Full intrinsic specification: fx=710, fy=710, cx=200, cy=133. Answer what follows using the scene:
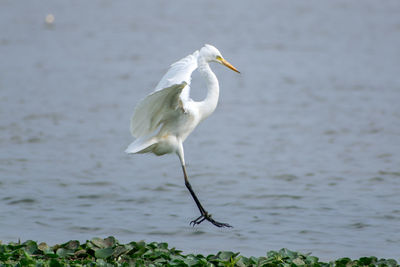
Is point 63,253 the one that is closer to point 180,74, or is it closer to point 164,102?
point 164,102

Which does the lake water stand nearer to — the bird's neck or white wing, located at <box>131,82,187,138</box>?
white wing, located at <box>131,82,187,138</box>

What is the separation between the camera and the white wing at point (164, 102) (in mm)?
5988

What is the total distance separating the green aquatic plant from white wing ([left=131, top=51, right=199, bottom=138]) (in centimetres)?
122

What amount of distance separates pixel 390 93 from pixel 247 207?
6496mm

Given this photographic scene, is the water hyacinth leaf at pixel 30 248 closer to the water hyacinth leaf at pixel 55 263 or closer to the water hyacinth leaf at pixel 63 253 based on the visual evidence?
the water hyacinth leaf at pixel 63 253

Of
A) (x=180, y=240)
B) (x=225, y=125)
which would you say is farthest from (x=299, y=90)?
(x=180, y=240)

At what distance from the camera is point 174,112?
655 centimetres

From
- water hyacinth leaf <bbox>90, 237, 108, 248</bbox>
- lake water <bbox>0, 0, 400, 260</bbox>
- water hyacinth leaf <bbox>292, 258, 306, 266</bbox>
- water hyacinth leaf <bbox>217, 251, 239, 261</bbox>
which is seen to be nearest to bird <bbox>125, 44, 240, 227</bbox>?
lake water <bbox>0, 0, 400, 260</bbox>

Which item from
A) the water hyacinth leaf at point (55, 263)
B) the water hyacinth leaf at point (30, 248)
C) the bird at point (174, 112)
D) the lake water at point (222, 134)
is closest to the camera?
the water hyacinth leaf at point (55, 263)

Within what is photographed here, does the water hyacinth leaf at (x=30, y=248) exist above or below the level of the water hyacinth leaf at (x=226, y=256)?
below

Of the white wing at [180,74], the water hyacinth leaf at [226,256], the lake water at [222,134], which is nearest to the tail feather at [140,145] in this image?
the white wing at [180,74]

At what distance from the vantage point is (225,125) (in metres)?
12.1

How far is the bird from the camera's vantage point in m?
6.31

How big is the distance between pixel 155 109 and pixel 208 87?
661 millimetres
